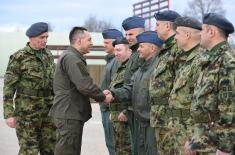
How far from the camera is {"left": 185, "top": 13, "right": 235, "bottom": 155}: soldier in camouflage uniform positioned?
4.29 m

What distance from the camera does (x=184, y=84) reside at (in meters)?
5.29

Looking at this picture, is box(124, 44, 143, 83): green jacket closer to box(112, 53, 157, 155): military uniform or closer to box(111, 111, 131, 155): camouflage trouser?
box(112, 53, 157, 155): military uniform

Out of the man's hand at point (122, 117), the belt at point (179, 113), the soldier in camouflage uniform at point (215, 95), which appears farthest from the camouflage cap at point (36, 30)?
the soldier in camouflage uniform at point (215, 95)

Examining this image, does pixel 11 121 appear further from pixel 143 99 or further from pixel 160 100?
pixel 160 100

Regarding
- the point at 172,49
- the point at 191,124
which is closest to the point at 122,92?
Answer: the point at 172,49

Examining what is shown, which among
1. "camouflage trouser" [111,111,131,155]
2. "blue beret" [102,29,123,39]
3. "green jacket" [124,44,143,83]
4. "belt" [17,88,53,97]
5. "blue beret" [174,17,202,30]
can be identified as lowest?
"camouflage trouser" [111,111,131,155]

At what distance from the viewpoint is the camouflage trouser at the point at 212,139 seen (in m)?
4.27

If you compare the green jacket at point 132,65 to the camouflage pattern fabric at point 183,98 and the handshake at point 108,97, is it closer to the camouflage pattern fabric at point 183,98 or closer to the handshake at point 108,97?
the handshake at point 108,97

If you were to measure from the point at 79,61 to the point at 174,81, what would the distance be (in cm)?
138

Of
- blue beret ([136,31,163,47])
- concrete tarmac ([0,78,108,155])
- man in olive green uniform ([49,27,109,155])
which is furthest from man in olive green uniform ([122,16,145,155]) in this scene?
concrete tarmac ([0,78,108,155])

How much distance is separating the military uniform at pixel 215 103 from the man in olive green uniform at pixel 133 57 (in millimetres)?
2499

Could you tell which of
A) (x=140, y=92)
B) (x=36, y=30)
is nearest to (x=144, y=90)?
(x=140, y=92)

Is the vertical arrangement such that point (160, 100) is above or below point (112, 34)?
below

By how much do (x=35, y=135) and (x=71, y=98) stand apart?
1.30 meters
